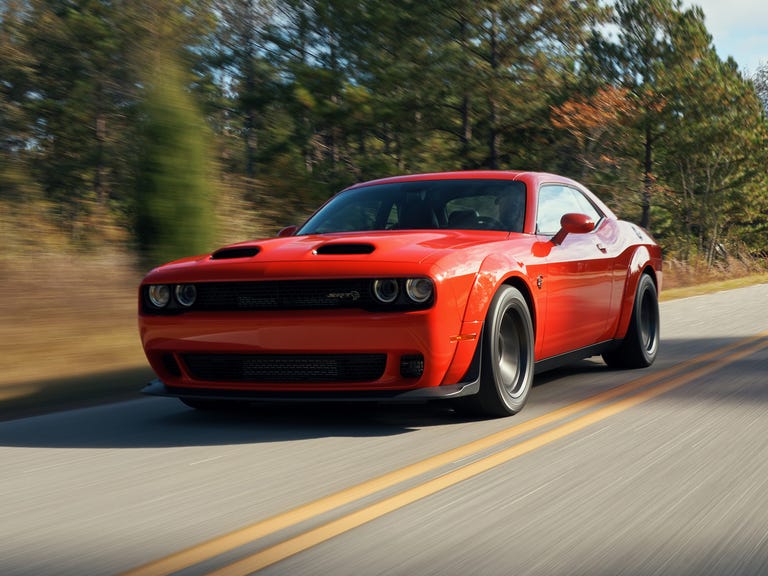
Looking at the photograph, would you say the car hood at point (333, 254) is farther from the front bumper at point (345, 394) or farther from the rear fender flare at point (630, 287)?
the rear fender flare at point (630, 287)

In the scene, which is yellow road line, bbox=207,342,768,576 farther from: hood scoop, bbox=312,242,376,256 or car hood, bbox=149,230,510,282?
hood scoop, bbox=312,242,376,256

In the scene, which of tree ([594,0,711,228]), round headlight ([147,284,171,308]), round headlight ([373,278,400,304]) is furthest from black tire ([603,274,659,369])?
tree ([594,0,711,228])

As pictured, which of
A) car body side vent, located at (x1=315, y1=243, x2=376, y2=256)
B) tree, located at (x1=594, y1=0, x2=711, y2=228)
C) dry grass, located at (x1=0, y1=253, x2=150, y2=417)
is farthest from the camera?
tree, located at (x1=594, y1=0, x2=711, y2=228)

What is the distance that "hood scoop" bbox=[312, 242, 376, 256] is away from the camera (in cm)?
565

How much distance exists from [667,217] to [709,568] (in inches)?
1390

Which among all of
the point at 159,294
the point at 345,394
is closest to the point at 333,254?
the point at 345,394

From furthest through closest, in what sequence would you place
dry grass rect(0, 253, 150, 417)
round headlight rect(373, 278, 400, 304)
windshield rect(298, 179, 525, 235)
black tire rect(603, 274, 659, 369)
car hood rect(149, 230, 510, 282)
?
1. black tire rect(603, 274, 659, 369)
2. dry grass rect(0, 253, 150, 417)
3. windshield rect(298, 179, 525, 235)
4. car hood rect(149, 230, 510, 282)
5. round headlight rect(373, 278, 400, 304)

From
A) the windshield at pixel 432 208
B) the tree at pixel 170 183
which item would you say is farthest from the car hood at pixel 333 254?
the tree at pixel 170 183

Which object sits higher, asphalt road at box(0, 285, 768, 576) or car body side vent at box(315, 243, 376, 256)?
car body side vent at box(315, 243, 376, 256)

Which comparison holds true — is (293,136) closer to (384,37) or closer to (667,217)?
(384,37)

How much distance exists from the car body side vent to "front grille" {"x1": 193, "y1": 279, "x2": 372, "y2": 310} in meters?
0.30

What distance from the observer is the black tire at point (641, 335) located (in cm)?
820

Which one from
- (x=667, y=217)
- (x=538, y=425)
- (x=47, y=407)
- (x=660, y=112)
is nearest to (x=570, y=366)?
(x=538, y=425)

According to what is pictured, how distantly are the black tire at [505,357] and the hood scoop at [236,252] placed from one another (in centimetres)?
137
